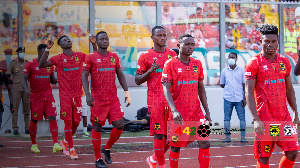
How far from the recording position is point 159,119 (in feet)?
25.2

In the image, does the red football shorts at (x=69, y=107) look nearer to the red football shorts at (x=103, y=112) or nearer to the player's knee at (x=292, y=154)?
the red football shorts at (x=103, y=112)

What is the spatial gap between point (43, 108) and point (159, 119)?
401 cm

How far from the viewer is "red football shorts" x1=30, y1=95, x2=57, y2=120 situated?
35.1ft

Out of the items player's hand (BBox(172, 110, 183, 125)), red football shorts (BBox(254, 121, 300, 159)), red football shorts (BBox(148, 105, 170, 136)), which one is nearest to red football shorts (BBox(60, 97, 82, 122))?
red football shorts (BBox(148, 105, 170, 136))

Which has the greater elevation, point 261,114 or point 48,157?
point 261,114

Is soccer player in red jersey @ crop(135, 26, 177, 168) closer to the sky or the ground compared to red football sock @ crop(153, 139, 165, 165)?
closer to the sky

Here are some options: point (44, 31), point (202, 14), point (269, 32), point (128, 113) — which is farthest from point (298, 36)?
point (269, 32)

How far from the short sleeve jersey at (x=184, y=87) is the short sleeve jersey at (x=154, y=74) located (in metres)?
0.99

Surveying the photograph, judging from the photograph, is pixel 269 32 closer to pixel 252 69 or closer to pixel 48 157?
pixel 252 69

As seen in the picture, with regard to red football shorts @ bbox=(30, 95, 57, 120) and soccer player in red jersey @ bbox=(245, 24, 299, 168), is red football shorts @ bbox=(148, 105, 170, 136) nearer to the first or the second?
soccer player in red jersey @ bbox=(245, 24, 299, 168)

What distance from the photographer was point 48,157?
396 inches

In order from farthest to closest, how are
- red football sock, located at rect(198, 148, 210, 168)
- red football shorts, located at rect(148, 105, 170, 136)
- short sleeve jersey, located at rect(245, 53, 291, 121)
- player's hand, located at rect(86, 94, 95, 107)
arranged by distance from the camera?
player's hand, located at rect(86, 94, 95, 107), red football shorts, located at rect(148, 105, 170, 136), red football sock, located at rect(198, 148, 210, 168), short sleeve jersey, located at rect(245, 53, 291, 121)

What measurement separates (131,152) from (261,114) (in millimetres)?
4868

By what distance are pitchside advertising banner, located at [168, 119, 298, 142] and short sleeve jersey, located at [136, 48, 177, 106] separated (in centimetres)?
93
